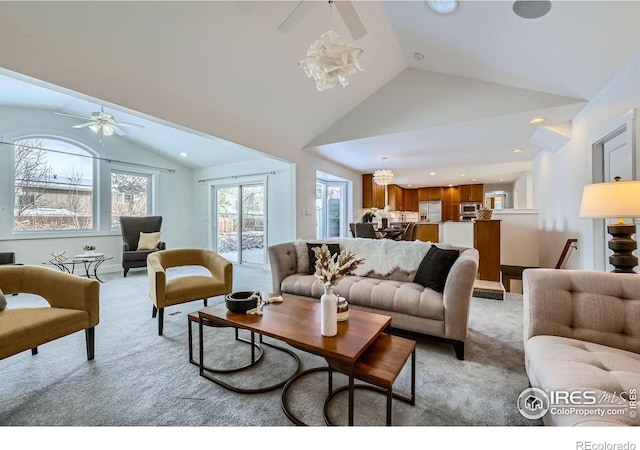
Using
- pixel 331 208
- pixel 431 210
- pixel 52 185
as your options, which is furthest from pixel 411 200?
pixel 52 185

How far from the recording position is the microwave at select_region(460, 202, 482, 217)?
27.9 feet

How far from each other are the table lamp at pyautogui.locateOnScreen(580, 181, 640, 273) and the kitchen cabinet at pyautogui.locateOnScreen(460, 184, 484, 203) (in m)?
7.37

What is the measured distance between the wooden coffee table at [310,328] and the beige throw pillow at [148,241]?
14.1 ft

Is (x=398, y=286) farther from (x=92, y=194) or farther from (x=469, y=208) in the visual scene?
(x=469, y=208)

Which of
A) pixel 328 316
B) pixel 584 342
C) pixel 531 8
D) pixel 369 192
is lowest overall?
pixel 584 342

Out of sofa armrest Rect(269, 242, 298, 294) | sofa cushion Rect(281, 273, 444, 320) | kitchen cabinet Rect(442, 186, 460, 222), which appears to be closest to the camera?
sofa cushion Rect(281, 273, 444, 320)

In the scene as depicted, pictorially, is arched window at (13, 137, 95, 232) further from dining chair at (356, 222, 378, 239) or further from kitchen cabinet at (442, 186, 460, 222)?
kitchen cabinet at (442, 186, 460, 222)

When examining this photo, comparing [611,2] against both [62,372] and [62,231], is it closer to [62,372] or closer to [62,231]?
[62,372]

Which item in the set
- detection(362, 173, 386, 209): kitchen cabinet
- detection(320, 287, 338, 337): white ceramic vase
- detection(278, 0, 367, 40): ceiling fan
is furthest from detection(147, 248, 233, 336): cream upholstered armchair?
detection(362, 173, 386, 209): kitchen cabinet

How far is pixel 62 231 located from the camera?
4996mm

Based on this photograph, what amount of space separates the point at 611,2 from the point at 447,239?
12.3ft

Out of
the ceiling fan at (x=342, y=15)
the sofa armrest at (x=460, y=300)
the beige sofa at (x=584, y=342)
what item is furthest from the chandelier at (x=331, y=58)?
the beige sofa at (x=584, y=342)

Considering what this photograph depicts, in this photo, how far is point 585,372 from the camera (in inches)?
43.4

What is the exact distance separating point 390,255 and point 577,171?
99.8 inches
